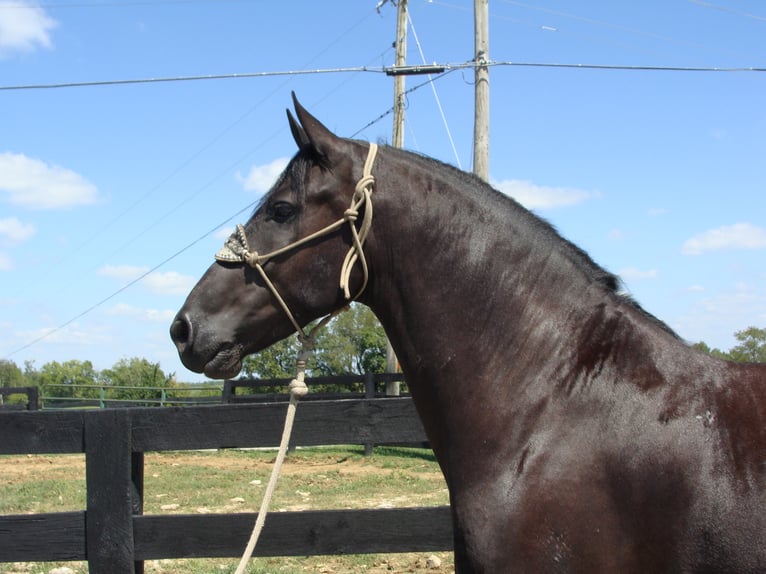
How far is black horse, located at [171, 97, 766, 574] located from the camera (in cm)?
190

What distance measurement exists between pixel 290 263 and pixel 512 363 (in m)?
0.82

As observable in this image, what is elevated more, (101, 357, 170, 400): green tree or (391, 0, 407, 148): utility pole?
(391, 0, 407, 148): utility pole

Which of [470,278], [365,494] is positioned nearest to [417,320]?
[470,278]

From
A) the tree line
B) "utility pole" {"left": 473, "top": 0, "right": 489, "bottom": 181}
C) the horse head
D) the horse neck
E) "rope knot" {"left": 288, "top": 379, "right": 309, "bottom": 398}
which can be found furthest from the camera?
the tree line

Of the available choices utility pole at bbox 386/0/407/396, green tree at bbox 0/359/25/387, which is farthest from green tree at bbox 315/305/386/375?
green tree at bbox 0/359/25/387

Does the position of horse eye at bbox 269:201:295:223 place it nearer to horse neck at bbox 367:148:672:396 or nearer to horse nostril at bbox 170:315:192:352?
horse neck at bbox 367:148:672:396

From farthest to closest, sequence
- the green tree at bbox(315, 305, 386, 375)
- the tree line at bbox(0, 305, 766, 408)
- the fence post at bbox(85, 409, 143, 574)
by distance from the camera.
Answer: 1. the green tree at bbox(315, 305, 386, 375)
2. the tree line at bbox(0, 305, 766, 408)
3. the fence post at bbox(85, 409, 143, 574)

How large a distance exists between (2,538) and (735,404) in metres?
4.21

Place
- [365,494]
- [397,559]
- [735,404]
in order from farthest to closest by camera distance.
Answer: [365,494] → [397,559] → [735,404]

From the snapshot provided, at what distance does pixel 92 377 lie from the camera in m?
54.8

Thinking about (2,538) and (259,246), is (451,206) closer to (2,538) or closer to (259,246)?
(259,246)

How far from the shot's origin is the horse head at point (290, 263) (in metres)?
2.35

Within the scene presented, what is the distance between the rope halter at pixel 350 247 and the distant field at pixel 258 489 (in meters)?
3.90

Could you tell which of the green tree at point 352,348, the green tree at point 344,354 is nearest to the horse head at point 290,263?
the green tree at point 344,354
